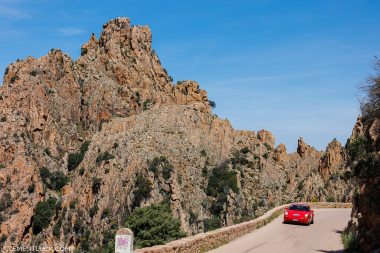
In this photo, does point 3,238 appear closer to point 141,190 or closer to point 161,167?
point 141,190

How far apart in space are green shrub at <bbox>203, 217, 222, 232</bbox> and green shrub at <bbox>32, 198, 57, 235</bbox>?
28.2 meters

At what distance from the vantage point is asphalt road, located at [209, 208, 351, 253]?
2017cm

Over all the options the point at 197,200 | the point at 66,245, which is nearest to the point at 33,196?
the point at 66,245

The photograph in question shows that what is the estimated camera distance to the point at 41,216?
78500 millimetres

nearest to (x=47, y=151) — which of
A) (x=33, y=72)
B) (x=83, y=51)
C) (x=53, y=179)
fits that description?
(x=53, y=179)

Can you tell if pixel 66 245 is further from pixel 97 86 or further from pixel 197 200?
pixel 97 86

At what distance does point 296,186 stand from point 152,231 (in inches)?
2300

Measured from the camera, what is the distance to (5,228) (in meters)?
72.7

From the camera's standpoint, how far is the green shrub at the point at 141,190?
225 feet

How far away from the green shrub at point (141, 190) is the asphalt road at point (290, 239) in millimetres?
39026

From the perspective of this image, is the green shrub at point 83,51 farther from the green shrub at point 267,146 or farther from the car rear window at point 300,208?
the car rear window at point 300,208

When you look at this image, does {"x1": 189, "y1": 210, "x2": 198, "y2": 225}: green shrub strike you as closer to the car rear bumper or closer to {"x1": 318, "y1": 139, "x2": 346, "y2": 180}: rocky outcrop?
{"x1": 318, "y1": 139, "x2": 346, "y2": 180}: rocky outcrop

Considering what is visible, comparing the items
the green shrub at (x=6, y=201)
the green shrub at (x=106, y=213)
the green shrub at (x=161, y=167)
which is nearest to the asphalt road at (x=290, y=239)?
the green shrub at (x=161, y=167)

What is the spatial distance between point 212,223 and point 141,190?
1342cm
